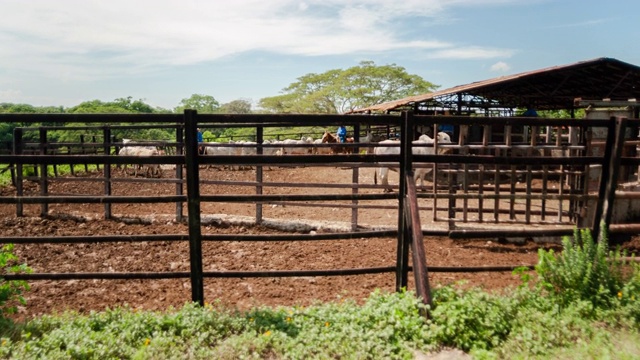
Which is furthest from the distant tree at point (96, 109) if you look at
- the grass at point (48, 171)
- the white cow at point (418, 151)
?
the white cow at point (418, 151)

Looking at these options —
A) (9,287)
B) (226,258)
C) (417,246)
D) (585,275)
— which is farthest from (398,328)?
(226,258)

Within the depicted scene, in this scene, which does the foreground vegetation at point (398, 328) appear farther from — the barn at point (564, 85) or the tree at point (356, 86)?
the tree at point (356, 86)

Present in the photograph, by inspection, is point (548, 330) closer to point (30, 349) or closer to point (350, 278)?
point (350, 278)

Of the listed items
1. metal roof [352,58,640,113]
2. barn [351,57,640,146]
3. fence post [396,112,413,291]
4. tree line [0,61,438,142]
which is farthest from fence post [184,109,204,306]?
tree line [0,61,438,142]

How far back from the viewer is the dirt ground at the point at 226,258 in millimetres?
5078

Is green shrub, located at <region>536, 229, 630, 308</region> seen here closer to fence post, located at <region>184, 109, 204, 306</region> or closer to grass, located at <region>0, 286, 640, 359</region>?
grass, located at <region>0, 286, 640, 359</region>

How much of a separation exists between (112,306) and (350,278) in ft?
8.66

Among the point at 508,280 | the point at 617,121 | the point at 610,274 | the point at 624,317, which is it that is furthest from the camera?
the point at 508,280

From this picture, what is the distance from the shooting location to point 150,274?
3.93 meters

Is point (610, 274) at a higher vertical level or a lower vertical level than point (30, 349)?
higher

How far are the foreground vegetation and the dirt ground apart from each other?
2.56 ft

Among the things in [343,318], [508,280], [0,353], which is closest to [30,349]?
[0,353]


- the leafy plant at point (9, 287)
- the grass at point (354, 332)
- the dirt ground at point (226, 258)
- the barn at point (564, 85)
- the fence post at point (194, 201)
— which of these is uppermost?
the barn at point (564, 85)

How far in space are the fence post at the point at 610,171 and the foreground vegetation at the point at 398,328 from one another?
58 cm
